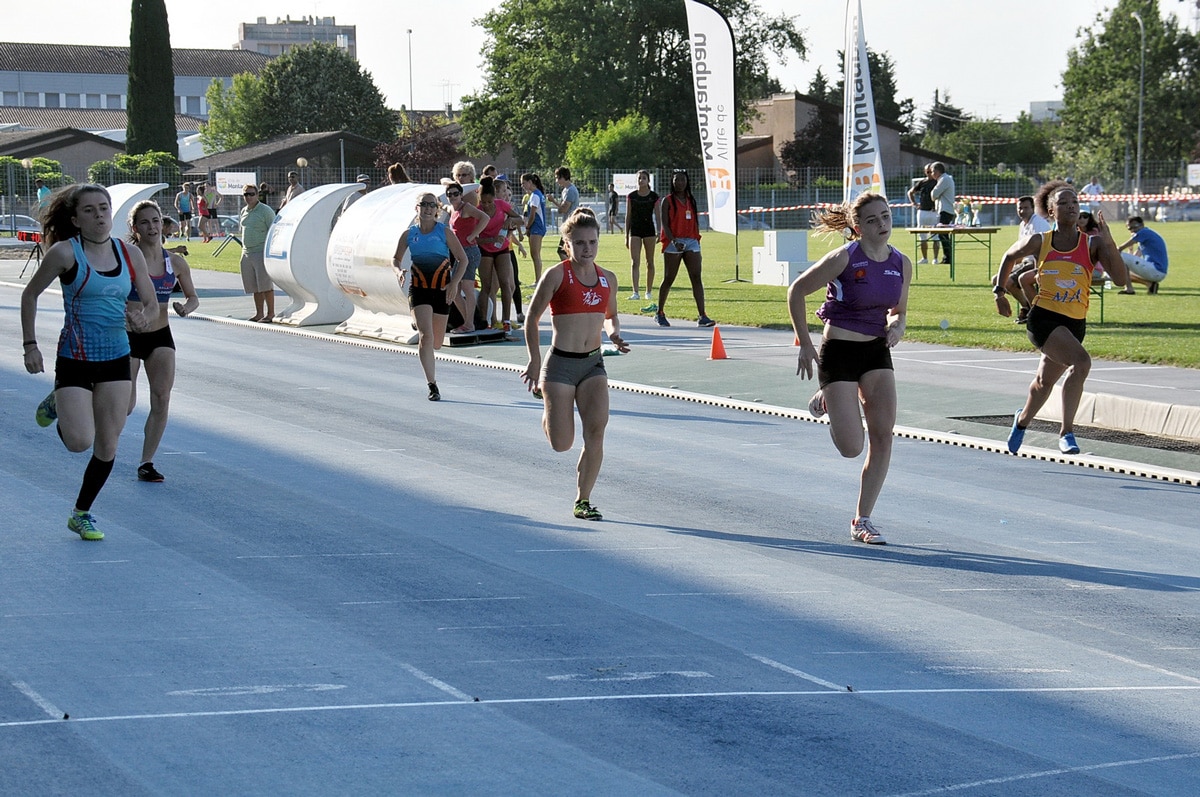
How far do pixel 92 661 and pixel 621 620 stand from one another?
2.18m

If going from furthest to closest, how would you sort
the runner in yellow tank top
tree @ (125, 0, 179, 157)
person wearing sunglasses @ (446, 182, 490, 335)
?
tree @ (125, 0, 179, 157), person wearing sunglasses @ (446, 182, 490, 335), the runner in yellow tank top

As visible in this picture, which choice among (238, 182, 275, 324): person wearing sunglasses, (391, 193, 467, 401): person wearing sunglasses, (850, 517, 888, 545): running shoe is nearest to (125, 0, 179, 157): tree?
(238, 182, 275, 324): person wearing sunglasses

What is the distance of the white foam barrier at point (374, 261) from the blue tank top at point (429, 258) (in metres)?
4.24

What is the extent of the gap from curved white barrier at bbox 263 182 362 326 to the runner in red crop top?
1276 cm

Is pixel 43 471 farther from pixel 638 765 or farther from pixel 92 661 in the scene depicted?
pixel 638 765

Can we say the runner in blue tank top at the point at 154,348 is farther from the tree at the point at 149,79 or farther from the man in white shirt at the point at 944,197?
the tree at the point at 149,79

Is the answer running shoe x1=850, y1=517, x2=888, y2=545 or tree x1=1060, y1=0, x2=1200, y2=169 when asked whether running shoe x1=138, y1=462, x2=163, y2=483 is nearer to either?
running shoe x1=850, y1=517, x2=888, y2=545

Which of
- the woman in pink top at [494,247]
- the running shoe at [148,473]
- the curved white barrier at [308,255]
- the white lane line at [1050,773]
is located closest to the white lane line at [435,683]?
the white lane line at [1050,773]

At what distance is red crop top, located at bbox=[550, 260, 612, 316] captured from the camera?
925 centimetres

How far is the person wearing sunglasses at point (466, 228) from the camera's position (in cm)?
1786

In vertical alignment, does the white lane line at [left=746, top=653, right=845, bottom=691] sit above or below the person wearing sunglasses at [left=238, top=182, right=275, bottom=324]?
below

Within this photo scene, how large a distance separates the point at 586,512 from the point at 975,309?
14706mm

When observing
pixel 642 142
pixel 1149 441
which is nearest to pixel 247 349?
pixel 1149 441

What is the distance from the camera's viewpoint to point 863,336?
872 cm
